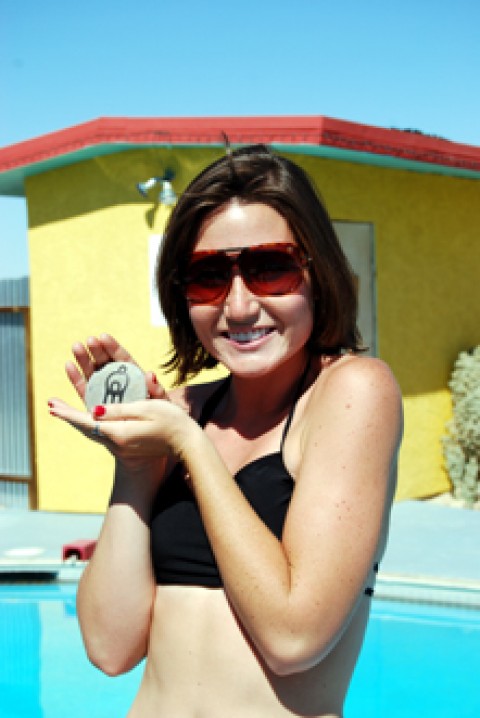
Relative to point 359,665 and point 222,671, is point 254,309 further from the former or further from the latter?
point 359,665

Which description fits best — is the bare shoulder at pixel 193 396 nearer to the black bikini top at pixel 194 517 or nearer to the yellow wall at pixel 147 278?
the black bikini top at pixel 194 517

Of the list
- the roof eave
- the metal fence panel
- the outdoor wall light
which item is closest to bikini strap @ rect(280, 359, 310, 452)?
the roof eave

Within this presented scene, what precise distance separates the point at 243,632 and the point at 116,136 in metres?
7.31

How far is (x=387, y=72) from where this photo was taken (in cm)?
2152

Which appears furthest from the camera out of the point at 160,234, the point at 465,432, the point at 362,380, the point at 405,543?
the point at 465,432

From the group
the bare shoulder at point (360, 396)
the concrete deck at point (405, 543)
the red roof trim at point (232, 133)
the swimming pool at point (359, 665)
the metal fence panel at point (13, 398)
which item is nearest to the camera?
the bare shoulder at point (360, 396)

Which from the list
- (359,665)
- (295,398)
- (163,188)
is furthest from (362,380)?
(163,188)

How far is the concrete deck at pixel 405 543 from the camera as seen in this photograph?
6676 mm

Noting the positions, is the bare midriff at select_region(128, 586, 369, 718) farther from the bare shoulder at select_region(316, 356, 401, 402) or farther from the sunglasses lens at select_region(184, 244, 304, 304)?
the sunglasses lens at select_region(184, 244, 304, 304)

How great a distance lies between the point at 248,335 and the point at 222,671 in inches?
25.5

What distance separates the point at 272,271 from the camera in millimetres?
1711

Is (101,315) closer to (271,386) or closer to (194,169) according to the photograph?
(194,169)

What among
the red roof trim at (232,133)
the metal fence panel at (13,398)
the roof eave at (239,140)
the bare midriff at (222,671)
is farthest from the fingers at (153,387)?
the metal fence panel at (13,398)

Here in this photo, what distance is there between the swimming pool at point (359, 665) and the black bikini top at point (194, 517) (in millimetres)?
4059
